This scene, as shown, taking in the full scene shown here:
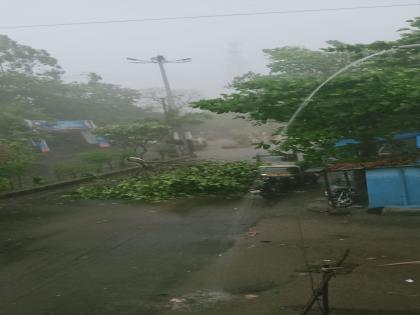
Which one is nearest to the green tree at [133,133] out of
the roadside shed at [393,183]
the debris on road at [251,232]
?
the debris on road at [251,232]

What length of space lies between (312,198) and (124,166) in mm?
17372

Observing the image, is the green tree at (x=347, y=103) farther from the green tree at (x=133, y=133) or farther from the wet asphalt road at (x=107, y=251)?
the green tree at (x=133, y=133)

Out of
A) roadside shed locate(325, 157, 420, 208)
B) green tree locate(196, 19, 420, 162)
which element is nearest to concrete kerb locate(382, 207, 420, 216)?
roadside shed locate(325, 157, 420, 208)

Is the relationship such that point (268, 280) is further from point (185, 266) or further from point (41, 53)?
point (41, 53)

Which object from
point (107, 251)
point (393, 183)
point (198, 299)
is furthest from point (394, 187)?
point (107, 251)

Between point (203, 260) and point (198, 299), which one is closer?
point (198, 299)

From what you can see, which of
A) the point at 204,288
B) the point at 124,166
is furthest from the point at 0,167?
the point at 204,288

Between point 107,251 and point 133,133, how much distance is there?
21036 millimetres

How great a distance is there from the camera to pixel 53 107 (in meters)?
36.3

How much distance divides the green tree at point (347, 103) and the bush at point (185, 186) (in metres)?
Result: 4.95

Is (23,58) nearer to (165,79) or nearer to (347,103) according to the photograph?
(165,79)

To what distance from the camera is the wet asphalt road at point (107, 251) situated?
22.1 ft

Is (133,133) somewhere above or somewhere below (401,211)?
above

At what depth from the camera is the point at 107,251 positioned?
9570mm
